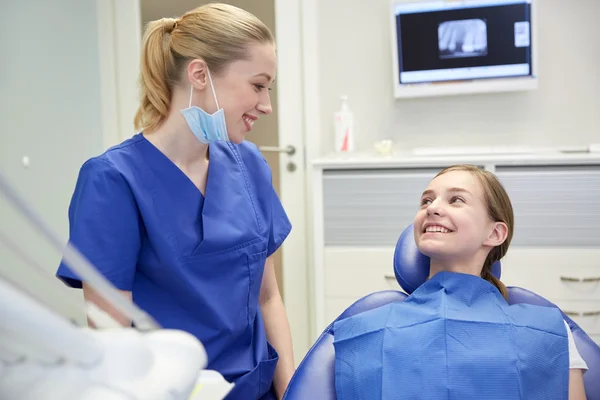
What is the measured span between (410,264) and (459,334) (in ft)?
0.80

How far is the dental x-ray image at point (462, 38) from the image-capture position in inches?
102

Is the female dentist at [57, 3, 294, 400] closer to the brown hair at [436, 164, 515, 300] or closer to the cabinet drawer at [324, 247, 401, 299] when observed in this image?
the brown hair at [436, 164, 515, 300]

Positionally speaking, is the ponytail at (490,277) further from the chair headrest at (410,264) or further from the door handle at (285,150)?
the door handle at (285,150)

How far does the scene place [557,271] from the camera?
2336 millimetres

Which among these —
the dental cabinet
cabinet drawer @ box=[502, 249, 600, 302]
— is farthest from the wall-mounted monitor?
cabinet drawer @ box=[502, 249, 600, 302]

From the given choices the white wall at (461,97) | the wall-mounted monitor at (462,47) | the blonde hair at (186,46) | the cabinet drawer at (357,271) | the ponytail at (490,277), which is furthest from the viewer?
the white wall at (461,97)

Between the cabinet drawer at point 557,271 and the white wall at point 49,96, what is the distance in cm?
187

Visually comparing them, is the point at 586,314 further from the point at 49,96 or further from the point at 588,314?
the point at 49,96

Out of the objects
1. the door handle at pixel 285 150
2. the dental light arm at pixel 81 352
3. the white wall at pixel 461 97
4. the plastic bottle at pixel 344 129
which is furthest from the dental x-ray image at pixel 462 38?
the dental light arm at pixel 81 352

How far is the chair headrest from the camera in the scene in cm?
147

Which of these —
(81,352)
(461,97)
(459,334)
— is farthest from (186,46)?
(461,97)

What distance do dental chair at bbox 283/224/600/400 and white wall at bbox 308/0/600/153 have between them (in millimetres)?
1401

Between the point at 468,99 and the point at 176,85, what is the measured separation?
1.72 meters

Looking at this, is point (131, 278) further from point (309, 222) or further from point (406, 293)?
point (309, 222)
